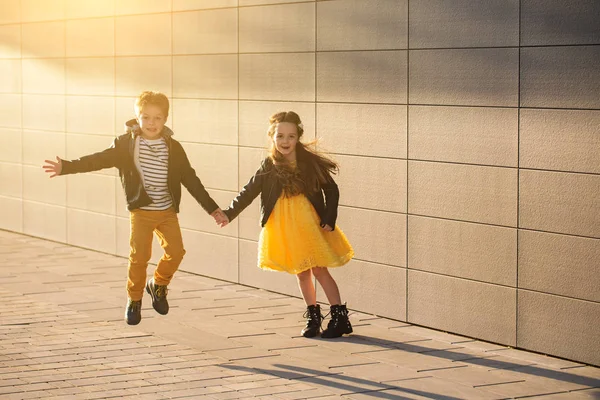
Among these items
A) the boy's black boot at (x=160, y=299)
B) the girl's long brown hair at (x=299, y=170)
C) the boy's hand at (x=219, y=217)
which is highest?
the girl's long brown hair at (x=299, y=170)

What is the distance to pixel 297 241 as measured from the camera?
8.97 meters

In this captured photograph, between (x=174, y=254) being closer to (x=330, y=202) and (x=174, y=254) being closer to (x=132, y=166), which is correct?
(x=132, y=166)

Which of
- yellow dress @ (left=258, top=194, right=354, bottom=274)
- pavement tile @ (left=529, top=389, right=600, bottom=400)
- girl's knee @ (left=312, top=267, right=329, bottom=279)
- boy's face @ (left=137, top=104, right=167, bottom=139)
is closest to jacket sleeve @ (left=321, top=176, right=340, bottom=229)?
yellow dress @ (left=258, top=194, right=354, bottom=274)

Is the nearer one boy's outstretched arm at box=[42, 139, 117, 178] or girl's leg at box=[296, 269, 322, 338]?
boy's outstretched arm at box=[42, 139, 117, 178]

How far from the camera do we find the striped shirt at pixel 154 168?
8.76 m

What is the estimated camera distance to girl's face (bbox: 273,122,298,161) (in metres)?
8.95

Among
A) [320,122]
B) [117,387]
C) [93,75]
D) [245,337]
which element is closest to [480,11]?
[320,122]

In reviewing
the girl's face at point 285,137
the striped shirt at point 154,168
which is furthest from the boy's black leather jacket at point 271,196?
the striped shirt at point 154,168

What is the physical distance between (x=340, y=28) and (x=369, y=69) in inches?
20.2

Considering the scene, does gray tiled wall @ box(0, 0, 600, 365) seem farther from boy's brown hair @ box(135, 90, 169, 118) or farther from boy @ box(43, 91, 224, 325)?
boy's brown hair @ box(135, 90, 169, 118)

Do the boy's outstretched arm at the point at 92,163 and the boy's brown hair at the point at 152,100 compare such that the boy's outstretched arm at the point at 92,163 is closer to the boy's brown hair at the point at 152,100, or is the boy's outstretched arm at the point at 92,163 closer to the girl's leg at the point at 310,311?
the boy's brown hair at the point at 152,100

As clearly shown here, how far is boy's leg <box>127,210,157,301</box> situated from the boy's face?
0.56 meters

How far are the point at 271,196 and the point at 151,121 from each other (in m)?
1.04

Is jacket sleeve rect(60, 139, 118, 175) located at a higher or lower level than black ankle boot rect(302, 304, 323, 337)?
higher
